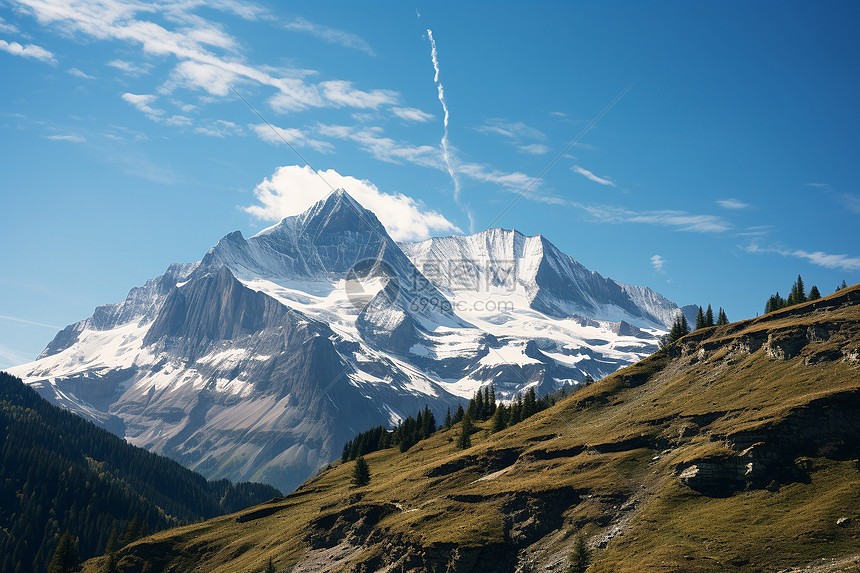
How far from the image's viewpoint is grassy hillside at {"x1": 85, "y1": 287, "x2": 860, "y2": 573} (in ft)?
223

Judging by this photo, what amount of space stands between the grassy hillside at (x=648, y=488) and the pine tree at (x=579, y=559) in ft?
4.52

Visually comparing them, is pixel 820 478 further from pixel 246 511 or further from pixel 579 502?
pixel 246 511

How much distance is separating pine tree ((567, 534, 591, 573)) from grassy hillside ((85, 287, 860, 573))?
1.38m

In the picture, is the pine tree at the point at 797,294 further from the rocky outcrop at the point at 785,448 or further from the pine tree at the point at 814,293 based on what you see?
the rocky outcrop at the point at 785,448

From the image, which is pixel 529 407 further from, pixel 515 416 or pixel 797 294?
pixel 797 294

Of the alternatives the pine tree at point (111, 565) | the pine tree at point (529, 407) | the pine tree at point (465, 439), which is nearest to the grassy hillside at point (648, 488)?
the pine tree at point (111, 565)

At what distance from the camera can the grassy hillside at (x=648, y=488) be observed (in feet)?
223

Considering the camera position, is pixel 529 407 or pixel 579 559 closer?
pixel 579 559

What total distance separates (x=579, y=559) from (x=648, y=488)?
15.9 metres

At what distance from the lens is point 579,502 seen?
85.8m

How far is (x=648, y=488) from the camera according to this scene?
82.8 meters

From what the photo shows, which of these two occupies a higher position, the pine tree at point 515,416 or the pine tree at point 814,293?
the pine tree at point 814,293

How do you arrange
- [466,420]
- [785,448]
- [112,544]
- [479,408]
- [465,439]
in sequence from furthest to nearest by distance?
[479,408], [466,420], [465,439], [112,544], [785,448]

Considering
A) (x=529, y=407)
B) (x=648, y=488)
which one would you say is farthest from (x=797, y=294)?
(x=648, y=488)
